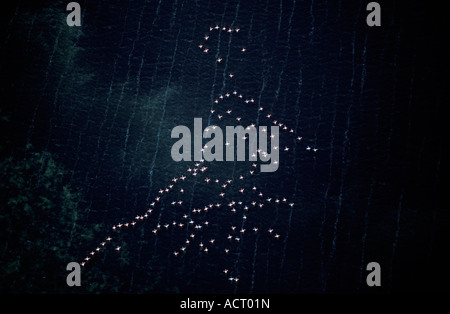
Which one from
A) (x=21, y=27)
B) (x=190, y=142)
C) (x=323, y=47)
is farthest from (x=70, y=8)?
(x=323, y=47)

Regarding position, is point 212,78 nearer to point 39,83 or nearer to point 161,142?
point 161,142

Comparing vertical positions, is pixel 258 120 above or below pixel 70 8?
below

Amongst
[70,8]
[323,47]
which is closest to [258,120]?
[323,47]

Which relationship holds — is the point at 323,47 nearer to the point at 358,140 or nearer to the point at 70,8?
the point at 358,140
